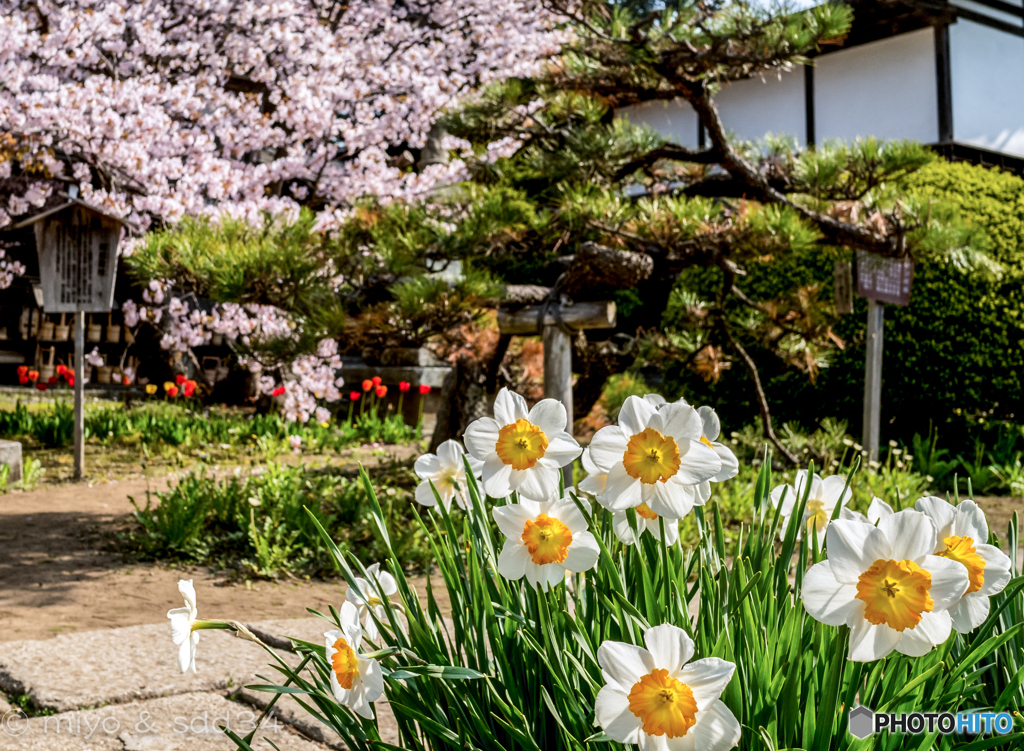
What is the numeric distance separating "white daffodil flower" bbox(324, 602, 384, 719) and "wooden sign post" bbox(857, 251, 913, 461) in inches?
198

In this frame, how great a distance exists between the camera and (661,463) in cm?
109

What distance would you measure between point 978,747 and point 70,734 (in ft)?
6.38

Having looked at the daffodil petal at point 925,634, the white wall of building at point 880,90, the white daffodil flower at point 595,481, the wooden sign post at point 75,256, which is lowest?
the daffodil petal at point 925,634

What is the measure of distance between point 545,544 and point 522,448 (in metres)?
0.13

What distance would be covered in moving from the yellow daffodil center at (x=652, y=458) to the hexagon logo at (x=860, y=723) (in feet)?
1.25

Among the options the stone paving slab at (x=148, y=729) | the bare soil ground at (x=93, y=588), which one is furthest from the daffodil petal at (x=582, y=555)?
the bare soil ground at (x=93, y=588)

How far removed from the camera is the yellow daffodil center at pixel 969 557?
1052 mm

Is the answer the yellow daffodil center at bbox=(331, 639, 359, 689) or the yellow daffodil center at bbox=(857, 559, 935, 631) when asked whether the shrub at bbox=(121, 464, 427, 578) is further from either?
the yellow daffodil center at bbox=(857, 559, 935, 631)

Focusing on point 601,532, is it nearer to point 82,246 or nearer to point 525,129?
point 525,129

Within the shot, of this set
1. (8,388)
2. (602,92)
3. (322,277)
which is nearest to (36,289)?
(8,388)

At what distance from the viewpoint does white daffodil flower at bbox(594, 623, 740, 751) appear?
3.00 feet

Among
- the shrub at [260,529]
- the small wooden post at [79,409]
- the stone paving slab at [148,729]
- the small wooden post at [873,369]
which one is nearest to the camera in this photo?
the stone paving slab at [148,729]

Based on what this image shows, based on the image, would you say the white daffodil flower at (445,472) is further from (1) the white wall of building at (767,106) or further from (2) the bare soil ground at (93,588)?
(1) the white wall of building at (767,106)

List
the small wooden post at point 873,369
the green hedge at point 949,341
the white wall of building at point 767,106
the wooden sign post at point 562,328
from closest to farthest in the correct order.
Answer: the wooden sign post at point 562,328 < the small wooden post at point 873,369 < the green hedge at point 949,341 < the white wall of building at point 767,106
